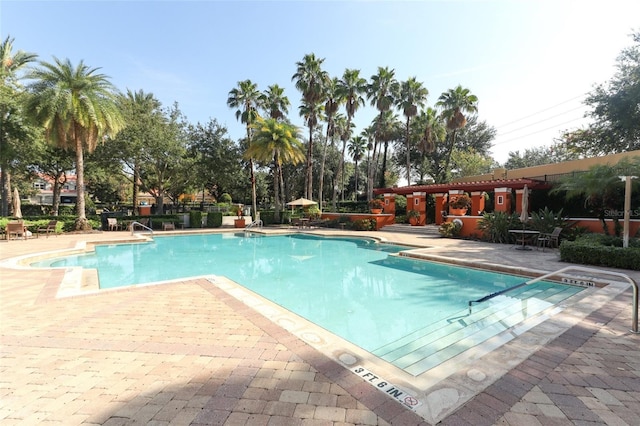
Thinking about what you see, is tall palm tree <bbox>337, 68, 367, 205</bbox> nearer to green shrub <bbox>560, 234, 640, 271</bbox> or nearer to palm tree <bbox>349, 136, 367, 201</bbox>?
palm tree <bbox>349, 136, 367, 201</bbox>

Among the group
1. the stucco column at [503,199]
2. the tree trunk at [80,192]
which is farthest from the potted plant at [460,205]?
the tree trunk at [80,192]

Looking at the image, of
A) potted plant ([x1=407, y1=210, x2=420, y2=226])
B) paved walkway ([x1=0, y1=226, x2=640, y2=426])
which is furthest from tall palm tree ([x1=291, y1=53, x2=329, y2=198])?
paved walkway ([x1=0, y1=226, x2=640, y2=426])

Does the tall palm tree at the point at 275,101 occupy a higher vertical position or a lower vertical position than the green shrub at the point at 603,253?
higher

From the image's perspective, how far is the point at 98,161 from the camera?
2333 centimetres

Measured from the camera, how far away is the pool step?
4.12 m

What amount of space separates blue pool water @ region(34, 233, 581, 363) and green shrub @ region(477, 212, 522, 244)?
4450mm

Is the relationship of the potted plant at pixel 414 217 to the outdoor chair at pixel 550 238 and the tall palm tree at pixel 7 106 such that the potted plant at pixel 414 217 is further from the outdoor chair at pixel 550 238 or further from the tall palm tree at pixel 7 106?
the tall palm tree at pixel 7 106

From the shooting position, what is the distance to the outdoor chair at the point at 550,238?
1216 centimetres

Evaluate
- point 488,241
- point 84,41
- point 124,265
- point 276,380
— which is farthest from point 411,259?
point 84,41

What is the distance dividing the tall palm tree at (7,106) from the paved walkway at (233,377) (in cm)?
1930

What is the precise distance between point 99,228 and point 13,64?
1455cm

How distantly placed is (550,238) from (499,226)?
84.5 inches

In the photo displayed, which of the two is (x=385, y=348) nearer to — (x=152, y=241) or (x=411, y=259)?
Result: (x=411, y=259)

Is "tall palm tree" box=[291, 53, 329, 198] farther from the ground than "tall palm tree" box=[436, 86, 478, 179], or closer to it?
farther from the ground
